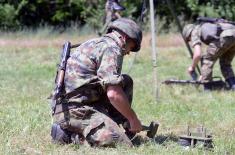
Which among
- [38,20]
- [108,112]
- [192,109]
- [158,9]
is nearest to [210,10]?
[158,9]

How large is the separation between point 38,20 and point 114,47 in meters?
17.7

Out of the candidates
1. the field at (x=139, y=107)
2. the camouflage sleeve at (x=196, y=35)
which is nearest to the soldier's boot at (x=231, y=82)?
the field at (x=139, y=107)

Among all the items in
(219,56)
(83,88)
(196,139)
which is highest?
(83,88)

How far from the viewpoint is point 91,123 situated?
6.20 m

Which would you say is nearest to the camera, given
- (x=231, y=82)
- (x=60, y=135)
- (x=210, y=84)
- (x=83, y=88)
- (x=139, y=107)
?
(x=83, y=88)

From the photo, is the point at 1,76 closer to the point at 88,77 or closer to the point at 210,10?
the point at 88,77

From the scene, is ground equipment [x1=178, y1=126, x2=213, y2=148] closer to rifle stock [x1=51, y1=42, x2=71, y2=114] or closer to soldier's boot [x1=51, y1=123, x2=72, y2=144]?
soldier's boot [x1=51, y1=123, x2=72, y2=144]

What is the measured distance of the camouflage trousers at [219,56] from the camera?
32.5 feet

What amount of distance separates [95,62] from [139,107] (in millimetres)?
2579

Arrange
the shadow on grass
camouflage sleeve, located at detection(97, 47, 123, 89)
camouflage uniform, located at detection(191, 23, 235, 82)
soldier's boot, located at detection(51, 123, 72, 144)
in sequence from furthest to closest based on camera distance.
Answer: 1. camouflage uniform, located at detection(191, 23, 235, 82)
2. the shadow on grass
3. soldier's boot, located at detection(51, 123, 72, 144)
4. camouflage sleeve, located at detection(97, 47, 123, 89)

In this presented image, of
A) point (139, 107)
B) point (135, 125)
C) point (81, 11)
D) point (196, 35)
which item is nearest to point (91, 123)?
point (135, 125)

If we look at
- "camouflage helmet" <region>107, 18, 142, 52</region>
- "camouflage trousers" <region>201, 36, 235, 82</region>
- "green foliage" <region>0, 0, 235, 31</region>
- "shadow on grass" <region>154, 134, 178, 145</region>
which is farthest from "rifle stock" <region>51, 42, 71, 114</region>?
"green foliage" <region>0, 0, 235, 31</region>

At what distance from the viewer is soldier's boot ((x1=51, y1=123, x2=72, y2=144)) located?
20.7ft

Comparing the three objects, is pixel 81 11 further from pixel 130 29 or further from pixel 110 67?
pixel 110 67
